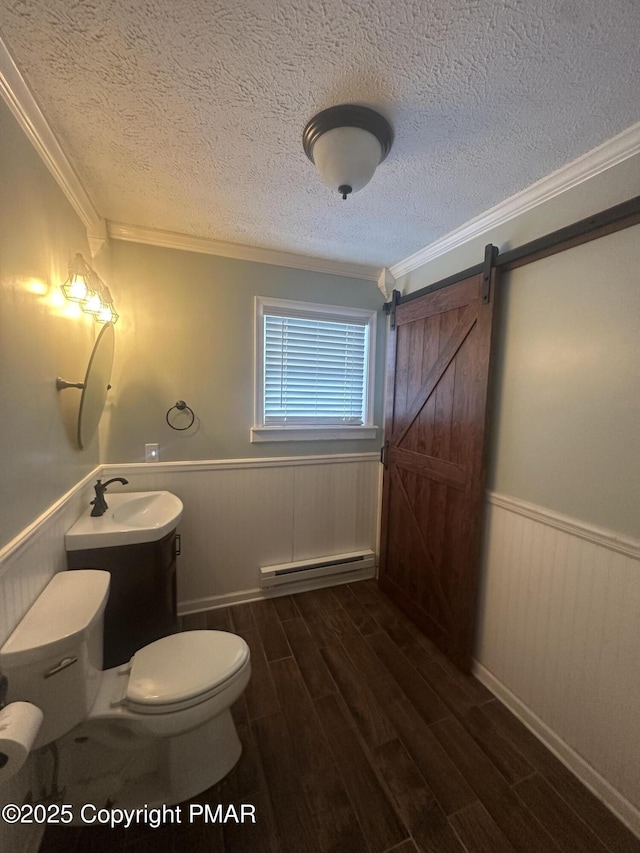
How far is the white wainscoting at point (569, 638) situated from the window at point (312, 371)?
1216 millimetres

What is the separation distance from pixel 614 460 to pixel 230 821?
6.07 feet

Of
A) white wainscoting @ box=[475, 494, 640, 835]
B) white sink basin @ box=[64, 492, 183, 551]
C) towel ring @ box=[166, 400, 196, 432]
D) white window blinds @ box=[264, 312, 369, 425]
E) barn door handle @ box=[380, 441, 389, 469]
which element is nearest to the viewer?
white wainscoting @ box=[475, 494, 640, 835]

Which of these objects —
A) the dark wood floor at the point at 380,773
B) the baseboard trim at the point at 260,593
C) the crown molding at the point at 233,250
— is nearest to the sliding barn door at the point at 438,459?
the baseboard trim at the point at 260,593

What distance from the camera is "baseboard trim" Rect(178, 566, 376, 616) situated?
219cm

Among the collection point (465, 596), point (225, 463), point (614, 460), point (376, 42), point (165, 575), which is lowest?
point (465, 596)

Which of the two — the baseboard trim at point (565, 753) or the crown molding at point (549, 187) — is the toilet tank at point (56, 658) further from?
the crown molding at point (549, 187)

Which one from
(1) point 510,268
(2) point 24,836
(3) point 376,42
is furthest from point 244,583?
(3) point 376,42

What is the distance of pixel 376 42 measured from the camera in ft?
2.81

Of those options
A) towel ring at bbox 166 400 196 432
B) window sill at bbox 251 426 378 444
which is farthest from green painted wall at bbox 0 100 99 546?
window sill at bbox 251 426 378 444

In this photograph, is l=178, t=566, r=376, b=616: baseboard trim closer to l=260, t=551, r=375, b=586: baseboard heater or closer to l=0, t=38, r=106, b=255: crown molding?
l=260, t=551, r=375, b=586: baseboard heater

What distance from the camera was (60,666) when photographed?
0.95 metres

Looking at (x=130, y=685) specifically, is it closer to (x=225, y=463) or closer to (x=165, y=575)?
(x=165, y=575)

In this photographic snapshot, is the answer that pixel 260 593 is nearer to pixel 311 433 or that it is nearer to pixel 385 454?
pixel 311 433

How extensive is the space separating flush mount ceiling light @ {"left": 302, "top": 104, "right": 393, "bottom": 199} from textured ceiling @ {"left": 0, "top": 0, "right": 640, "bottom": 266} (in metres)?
0.03
